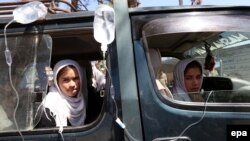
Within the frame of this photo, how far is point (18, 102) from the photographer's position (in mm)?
2244

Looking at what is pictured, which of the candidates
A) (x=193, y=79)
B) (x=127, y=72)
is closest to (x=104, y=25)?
(x=127, y=72)

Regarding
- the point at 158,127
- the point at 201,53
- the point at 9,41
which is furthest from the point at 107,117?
the point at 201,53

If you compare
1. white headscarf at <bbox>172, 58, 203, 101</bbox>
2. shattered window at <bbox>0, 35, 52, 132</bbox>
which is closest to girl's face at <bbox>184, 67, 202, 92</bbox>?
white headscarf at <bbox>172, 58, 203, 101</bbox>

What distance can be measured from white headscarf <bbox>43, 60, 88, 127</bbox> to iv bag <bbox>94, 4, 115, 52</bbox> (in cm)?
41

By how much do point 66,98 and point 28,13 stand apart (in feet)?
1.81

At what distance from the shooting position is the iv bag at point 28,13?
2.25m

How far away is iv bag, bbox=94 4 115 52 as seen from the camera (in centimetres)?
216

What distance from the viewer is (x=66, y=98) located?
242cm

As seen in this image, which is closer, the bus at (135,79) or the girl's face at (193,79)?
the bus at (135,79)

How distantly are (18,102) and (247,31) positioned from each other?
1.38 metres

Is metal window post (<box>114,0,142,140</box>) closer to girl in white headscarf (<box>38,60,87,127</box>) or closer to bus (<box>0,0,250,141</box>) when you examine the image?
bus (<box>0,0,250,141</box>)

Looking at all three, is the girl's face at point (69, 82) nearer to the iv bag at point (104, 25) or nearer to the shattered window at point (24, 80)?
the shattered window at point (24, 80)

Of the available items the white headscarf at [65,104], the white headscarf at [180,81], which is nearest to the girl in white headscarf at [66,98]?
the white headscarf at [65,104]

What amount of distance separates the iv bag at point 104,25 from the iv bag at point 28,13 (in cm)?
32
